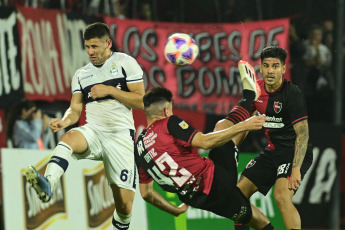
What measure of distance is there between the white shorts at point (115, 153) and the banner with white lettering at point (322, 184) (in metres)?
4.04

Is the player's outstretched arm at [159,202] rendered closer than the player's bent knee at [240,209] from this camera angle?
No

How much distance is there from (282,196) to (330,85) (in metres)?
5.26

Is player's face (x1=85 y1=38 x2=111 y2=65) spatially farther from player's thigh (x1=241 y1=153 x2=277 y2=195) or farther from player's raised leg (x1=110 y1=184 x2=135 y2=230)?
player's thigh (x1=241 y1=153 x2=277 y2=195)

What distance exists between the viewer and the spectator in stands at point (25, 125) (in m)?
8.98

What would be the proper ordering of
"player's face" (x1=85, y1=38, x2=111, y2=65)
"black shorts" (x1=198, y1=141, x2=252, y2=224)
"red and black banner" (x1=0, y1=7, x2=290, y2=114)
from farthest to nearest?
1. "red and black banner" (x1=0, y1=7, x2=290, y2=114)
2. "player's face" (x1=85, y1=38, x2=111, y2=65)
3. "black shorts" (x1=198, y1=141, x2=252, y2=224)

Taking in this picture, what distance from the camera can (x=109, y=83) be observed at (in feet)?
23.3

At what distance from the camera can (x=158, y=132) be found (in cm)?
632

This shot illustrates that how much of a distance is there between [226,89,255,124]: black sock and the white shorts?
1118mm

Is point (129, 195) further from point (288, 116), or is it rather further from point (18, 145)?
point (18, 145)

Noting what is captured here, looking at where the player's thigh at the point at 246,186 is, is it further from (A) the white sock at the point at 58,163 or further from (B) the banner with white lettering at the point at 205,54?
(B) the banner with white lettering at the point at 205,54

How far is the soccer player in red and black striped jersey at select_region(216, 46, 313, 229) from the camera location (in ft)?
22.3

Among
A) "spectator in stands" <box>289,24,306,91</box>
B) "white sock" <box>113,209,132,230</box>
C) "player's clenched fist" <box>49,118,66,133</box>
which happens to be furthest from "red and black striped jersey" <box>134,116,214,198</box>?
"spectator in stands" <box>289,24,306,91</box>

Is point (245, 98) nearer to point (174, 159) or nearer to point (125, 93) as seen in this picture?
point (174, 159)

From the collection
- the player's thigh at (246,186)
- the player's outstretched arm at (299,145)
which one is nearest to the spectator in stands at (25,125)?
the player's thigh at (246,186)
